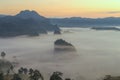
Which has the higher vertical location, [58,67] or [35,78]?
[35,78]

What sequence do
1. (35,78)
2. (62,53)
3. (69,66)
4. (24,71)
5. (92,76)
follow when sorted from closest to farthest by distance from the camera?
(35,78), (24,71), (92,76), (69,66), (62,53)

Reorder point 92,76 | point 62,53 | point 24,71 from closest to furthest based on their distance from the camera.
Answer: point 24,71 → point 92,76 → point 62,53

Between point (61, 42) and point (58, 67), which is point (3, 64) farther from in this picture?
point (61, 42)

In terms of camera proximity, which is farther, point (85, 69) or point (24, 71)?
point (85, 69)

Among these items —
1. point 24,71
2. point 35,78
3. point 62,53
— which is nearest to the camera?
point 35,78

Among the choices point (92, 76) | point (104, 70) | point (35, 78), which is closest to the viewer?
point (35, 78)

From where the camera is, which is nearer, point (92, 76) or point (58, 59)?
point (92, 76)

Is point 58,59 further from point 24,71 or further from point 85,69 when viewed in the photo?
point 24,71

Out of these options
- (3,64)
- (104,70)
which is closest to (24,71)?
(3,64)

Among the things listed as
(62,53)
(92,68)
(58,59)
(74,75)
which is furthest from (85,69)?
(62,53)
